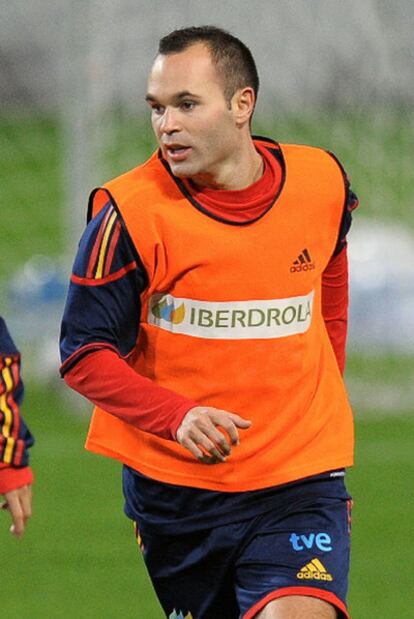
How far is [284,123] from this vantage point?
11.6 m

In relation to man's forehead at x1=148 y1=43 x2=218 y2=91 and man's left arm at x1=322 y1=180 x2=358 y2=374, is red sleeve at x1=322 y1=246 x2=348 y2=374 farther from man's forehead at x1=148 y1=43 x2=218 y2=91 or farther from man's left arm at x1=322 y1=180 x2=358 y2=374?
man's forehead at x1=148 y1=43 x2=218 y2=91

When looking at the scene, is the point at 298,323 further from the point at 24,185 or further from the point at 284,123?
the point at 24,185

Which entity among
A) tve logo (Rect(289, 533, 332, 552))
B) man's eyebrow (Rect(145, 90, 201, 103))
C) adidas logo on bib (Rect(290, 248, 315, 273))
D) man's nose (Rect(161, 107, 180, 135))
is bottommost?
tve logo (Rect(289, 533, 332, 552))

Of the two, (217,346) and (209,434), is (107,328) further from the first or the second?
(209,434)

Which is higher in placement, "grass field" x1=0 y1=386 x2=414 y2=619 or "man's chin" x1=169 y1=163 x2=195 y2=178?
"man's chin" x1=169 y1=163 x2=195 y2=178

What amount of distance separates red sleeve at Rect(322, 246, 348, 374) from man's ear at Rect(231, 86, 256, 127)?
1.72 feet

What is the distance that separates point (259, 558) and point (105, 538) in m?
3.66

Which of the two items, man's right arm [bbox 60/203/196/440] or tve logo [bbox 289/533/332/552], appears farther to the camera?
tve logo [bbox 289/533/332/552]

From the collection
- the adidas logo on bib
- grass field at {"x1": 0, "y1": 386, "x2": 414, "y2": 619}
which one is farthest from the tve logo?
grass field at {"x1": 0, "y1": 386, "x2": 414, "y2": 619}

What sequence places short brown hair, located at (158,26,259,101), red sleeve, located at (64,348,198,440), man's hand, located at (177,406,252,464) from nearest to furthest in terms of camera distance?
man's hand, located at (177,406,252,464) → red sleeve, located at (64,348,198,440) → short brown hair, located at (158,26,259,101)

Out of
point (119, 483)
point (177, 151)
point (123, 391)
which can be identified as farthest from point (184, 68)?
point (119, 483)

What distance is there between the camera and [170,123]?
174 inches

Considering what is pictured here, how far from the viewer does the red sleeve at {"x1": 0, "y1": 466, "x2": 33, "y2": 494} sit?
15.0 ft

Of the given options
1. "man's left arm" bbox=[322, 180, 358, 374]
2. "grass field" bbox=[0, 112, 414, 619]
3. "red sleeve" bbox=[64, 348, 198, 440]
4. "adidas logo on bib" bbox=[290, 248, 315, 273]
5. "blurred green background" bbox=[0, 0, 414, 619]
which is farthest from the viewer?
"blurred green background" bbox=[0, 0, 414, 619]
